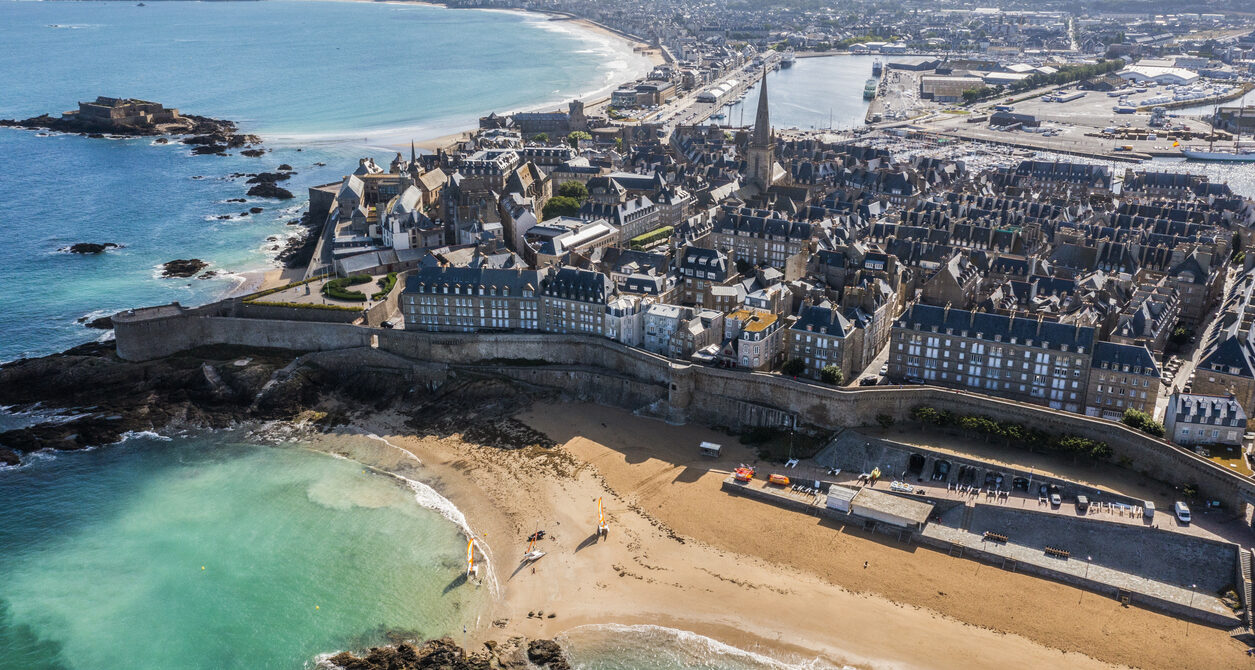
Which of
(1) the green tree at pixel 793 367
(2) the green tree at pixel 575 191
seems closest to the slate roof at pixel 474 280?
(1) the green tree at pixel 793 367

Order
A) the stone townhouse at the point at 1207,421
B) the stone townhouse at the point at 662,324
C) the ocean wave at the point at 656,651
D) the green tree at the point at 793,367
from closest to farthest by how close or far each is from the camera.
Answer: the ocean wave at the point at 656,651 < the stone townhouse at the point at 1207,421 < the green tree at the point at 793,367 < the stone townhouse at the point at 662,324

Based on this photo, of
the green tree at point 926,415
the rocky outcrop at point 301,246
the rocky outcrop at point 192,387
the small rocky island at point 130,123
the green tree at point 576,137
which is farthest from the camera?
the small rocky island at point 130,123

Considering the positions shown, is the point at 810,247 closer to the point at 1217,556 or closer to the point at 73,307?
the point at 1217,556

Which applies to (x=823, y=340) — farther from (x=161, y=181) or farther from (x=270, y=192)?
(x=161, y=181)

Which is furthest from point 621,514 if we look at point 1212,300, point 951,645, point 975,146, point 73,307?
point 975,146

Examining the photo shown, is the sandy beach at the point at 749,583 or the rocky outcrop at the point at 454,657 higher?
the sandy beach at the point at 749,583

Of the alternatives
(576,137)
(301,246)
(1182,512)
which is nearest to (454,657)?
(1182,512)

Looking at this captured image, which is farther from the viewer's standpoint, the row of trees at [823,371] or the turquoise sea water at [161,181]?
the turquoise sea water at [161,181]

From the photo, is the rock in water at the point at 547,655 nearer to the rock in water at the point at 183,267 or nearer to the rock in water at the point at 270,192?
the rock in water at the point at 183,267
